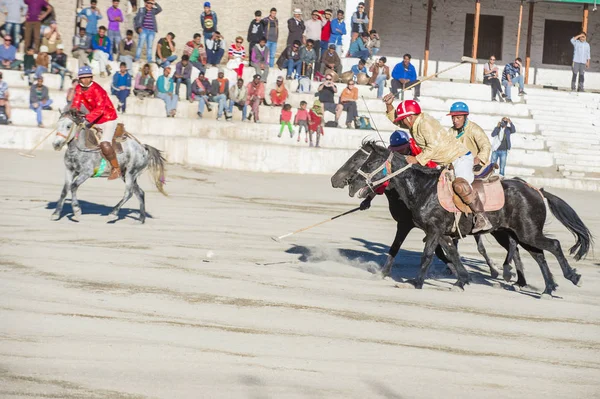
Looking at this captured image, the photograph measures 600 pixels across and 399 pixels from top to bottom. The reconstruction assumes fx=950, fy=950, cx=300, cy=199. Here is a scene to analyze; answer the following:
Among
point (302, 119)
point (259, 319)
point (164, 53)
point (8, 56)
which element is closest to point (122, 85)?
point (164, 53)

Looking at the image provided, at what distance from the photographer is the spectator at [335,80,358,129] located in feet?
81.1

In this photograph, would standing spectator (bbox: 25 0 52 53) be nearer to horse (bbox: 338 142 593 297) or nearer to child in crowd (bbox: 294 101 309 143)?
child in crowd (bbox: 294 101 309 143)

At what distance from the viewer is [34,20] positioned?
1027 inches

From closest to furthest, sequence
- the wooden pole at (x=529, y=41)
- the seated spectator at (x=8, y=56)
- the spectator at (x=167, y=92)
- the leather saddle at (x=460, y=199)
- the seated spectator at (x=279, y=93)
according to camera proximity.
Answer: the leather saddle at (x=460, y=199) → the spectator at (x=167, y=92) → the seated spectator at (x=279, y=93) → the seated spectator at (x=8, y=56) → the wooden pole at (x=529, y=41)

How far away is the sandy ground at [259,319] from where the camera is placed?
743cm

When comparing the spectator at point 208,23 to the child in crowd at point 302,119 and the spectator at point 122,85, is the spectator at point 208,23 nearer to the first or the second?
the spectator at point 122,85

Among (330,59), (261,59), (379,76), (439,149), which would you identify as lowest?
(439,149)

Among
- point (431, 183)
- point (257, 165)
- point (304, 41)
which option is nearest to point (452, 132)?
point (431, 183)

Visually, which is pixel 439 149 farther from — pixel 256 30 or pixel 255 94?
pixel 256 30

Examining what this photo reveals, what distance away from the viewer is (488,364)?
819 centimetres

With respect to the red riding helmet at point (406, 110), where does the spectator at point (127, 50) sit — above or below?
above

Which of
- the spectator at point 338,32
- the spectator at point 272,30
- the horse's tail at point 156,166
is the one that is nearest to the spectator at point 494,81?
the spectator at point 338,32

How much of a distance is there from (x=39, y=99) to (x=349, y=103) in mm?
7844

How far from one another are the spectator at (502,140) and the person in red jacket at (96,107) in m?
11.7
